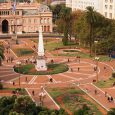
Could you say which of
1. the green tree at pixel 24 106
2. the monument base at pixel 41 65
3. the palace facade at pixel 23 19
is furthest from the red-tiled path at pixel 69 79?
the palace facade at pixel 23 19

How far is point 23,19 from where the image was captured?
517 feet

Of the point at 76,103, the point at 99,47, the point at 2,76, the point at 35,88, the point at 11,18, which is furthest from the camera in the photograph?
the point at 11,18

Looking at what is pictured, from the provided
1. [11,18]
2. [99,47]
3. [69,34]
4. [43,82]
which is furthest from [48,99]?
[11,18]

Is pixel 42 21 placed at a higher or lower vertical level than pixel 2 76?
higher

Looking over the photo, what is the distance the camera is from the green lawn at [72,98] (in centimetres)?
6051

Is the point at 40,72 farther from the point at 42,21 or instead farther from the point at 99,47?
the point at 42,21

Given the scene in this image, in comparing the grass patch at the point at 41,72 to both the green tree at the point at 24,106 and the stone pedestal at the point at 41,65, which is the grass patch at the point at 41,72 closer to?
the stone pedestal at the point at 41,65

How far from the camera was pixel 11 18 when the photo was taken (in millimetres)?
156000

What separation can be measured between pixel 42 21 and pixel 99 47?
59.4 metres

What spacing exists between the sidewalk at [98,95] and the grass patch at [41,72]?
12823 mm

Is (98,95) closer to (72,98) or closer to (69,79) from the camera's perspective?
(72,98)

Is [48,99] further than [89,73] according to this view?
No

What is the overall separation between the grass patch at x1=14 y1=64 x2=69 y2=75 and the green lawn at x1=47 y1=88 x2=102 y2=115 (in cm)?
1382

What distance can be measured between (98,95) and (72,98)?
5203 mm
